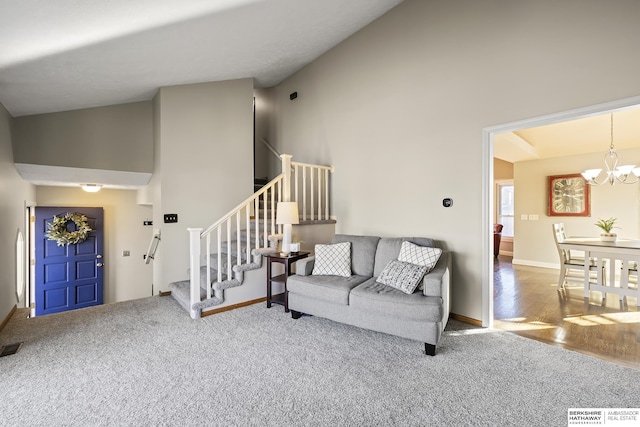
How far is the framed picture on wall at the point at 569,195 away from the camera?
6043mm

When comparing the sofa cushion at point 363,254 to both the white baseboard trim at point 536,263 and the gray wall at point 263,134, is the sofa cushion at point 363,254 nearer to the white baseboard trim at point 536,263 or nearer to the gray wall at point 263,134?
the gray wall at point 263,134

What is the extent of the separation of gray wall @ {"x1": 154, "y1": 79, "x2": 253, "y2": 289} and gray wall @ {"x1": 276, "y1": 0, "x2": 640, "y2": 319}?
4.32 ft

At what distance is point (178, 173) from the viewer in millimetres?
4328

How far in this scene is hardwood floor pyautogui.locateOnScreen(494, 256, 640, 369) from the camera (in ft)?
8.68

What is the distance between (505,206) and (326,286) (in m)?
7.78

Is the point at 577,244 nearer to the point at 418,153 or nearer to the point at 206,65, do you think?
the point at 418,153

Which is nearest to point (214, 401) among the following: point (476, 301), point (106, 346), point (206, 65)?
point (106, 346)

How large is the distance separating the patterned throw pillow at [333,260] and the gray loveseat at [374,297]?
0.07 m

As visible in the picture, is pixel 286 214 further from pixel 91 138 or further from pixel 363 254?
pixel 91 138

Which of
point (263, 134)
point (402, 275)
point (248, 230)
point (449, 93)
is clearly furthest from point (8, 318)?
point (449, 93)

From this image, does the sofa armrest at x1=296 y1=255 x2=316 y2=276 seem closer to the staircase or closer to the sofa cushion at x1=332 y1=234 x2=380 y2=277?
the sofa cushion at x1=332 y1=234 x2=380 y2=277

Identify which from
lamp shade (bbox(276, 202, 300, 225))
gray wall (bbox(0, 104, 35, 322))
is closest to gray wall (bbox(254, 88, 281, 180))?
lamp shade (bbox(276, 202, 300, 225))

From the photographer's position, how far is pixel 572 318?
3342 millimetres

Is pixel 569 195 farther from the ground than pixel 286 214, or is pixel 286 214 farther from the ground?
pixel 569 195
